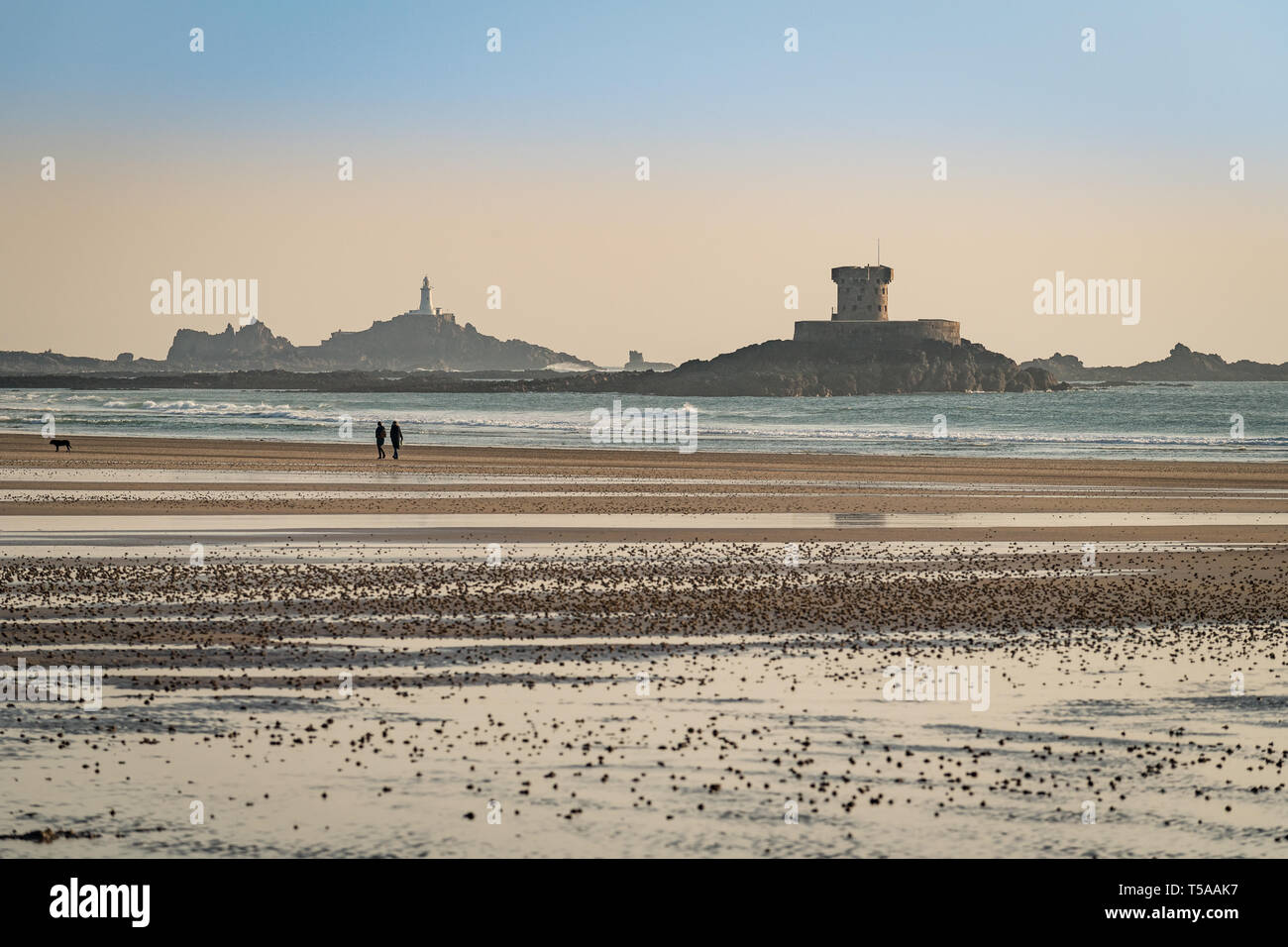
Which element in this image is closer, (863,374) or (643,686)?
(643,686)

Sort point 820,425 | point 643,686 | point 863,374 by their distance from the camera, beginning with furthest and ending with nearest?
point 863,374, point 820,425, point 643,686

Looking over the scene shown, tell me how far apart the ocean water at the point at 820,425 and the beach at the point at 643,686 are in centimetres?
3365

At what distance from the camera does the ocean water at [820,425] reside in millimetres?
59125

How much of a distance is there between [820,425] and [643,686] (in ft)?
248

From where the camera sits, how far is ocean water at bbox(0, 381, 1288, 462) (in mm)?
59125

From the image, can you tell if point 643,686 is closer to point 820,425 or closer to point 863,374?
point 820,425

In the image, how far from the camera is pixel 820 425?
85938 millimetres

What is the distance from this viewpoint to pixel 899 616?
49.6ft

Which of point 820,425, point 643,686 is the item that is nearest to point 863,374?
point 820,425

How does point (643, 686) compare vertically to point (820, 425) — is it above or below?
below

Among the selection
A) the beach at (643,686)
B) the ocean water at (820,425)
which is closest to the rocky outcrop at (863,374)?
the ocean water at (820,425)

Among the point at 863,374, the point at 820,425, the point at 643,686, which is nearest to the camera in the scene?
the point at 643,686

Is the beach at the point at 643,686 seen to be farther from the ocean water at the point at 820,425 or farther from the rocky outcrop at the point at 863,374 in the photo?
the rocky outcrop at the point at 863,374
